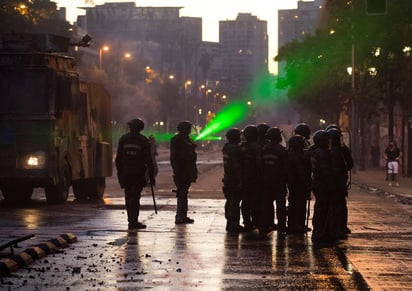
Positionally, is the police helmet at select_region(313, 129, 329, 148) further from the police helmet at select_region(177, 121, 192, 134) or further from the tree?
the tree

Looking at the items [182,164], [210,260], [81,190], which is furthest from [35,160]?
[210,260]

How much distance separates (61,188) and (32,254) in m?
12.9

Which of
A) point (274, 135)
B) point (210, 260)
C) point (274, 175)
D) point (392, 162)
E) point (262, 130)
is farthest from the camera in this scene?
point (392, 162)

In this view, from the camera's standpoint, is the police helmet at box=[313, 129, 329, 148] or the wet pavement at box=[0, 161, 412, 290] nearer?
the wet pavement at box=[0, 161, 412, 290]

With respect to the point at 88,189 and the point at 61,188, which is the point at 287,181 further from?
the point at 88,189

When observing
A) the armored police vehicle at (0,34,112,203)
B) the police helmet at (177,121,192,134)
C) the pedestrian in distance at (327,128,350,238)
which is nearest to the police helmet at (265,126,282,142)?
the pedestrian in distance at (327,128,350,238)

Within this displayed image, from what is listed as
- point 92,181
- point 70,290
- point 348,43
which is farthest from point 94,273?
point 348,43

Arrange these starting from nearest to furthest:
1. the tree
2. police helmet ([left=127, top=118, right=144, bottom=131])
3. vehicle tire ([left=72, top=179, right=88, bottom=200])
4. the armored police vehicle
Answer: police helmet ([left=127, top=118, right=144, bottom=131])
the armored police vehicle
vehicle tire ([left=72, top=179, right=88, bottom=200])
the tree

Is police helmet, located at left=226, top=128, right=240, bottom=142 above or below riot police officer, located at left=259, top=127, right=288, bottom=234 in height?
above

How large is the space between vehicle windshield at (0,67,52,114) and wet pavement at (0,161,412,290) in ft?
13.7

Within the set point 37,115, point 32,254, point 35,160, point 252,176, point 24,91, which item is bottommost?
point 32,254

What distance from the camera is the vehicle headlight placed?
25656mm

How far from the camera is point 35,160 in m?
25.7

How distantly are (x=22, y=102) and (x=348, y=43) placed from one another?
55.4 feet
